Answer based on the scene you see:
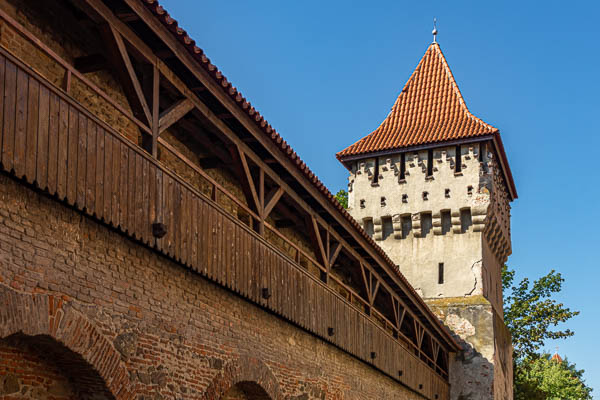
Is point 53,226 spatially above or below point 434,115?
below

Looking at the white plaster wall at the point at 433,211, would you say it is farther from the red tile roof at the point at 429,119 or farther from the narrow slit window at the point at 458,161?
the red tile roof at the point at 429,119

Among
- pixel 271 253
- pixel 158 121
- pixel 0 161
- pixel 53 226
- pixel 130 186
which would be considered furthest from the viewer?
pixel 271 253

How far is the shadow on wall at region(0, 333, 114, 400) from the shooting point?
6.55 meters

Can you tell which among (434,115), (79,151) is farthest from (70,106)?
(434,115)

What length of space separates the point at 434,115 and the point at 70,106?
21787 millimetres

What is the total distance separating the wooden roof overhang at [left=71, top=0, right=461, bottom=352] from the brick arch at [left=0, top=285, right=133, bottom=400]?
2.21 metres

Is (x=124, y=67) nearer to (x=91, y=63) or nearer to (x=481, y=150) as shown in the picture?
(x=91, y=63)

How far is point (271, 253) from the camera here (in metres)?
11.1

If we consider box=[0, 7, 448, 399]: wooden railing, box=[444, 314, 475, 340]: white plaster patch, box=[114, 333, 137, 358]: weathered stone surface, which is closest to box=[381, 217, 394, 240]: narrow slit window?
box=[444, 314, 475, 340]: white plaster patch

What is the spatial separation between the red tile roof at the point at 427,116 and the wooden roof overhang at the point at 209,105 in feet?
39.6

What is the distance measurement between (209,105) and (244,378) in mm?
3360

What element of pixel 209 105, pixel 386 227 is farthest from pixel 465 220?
pixel 209 105

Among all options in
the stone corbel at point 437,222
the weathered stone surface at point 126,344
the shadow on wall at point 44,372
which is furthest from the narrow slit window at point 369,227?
the shadow on wall at point 44,372

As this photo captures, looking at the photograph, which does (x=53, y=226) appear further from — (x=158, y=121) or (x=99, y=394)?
(x=158, y=121)
